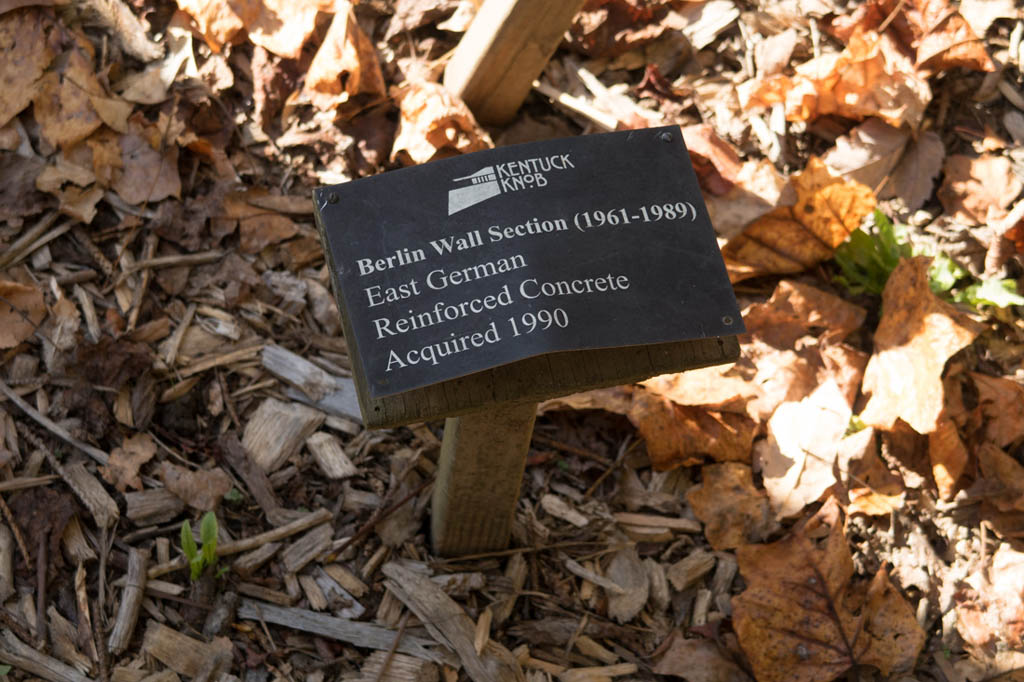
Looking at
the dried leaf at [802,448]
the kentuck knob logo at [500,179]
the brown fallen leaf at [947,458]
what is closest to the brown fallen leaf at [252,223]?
the kentuck knob logo at [500,179]

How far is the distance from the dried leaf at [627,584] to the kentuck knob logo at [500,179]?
120 cm

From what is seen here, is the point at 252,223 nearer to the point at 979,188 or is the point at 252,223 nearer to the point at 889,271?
the point at 889,271

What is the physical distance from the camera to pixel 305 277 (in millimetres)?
2781

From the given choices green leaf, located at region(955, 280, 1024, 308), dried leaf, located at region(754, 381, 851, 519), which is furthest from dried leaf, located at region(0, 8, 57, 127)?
green leaf, located at region(955, 280, 1024, 308)

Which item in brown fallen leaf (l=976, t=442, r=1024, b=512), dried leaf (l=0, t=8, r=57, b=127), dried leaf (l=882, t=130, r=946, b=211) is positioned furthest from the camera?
dried leaf (l=882, t=130, r=946, b=211)

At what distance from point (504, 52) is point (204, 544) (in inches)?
67.0

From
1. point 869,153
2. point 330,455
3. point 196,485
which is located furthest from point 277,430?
point 869,153

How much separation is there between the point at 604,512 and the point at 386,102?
1520 mm

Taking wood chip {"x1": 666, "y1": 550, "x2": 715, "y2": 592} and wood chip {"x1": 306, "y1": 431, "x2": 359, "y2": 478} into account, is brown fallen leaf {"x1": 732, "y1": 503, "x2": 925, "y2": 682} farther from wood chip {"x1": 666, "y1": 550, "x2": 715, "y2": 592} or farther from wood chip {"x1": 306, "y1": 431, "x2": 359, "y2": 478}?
wood chip {"x1": 306, "y1": 431, "x2": 359, "y2": 478}

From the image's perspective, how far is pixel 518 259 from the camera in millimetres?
1634

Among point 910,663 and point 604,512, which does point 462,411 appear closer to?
point 604,512

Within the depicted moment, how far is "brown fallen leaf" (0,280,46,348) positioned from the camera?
242cm

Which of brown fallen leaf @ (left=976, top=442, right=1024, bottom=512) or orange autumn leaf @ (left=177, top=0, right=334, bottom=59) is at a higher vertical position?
orange autumn leaf @ (left=177, top=0, right=334, bottom=59)

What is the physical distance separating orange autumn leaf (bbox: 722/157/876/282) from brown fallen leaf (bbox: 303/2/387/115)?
1.28 meters
